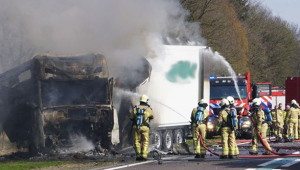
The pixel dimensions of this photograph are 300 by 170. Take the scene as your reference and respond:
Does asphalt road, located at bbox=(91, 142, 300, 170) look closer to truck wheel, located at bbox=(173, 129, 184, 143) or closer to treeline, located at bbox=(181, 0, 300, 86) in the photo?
truck wheel, located at bbox=(173, 129, 184, 143)

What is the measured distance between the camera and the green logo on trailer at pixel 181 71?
1950 cm

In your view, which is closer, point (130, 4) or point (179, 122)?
point (130, 4)

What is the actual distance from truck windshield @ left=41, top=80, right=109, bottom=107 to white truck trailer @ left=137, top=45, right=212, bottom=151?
69.1 inches

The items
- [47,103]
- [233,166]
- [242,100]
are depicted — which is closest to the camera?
[233,166]

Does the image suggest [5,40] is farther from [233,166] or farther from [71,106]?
[233,166]

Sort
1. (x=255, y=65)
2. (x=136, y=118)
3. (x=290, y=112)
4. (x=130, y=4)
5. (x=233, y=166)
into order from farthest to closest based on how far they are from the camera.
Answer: (x=255, y=65) < (x=290, y=112) < (x=130, y=4) < (x=136, y=118) < (x=233, y=166)

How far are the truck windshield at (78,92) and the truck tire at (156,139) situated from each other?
9.71ft

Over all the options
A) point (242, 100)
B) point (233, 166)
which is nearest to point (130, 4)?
point (233, 166)

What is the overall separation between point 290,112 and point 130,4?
1016 cm

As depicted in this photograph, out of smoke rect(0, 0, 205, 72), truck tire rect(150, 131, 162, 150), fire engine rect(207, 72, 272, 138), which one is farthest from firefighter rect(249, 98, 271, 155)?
fire engine rect(207, 72, 272, 138)

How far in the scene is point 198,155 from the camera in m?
15.7

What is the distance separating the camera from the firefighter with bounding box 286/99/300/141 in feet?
82.1

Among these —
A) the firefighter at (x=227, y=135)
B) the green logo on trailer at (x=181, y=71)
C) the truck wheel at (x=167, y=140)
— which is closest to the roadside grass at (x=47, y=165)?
the firefighter at (x=227, y=135)

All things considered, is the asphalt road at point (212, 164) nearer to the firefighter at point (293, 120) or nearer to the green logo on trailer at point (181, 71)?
the green logo on trailer at point (181, 71)
